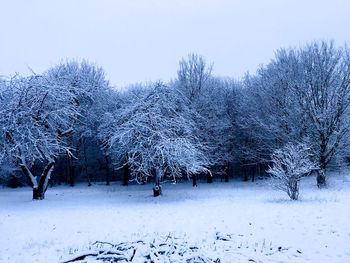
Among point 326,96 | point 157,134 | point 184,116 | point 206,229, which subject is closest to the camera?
point 206,229

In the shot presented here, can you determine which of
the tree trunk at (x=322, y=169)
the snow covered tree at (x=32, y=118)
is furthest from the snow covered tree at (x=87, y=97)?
the tree trunk at (x=322, y=169)

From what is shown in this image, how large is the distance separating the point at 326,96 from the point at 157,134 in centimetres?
1495

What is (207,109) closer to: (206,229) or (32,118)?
(32,118)

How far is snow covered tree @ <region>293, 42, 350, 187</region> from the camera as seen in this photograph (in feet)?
89.9

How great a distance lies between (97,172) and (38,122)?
2393 cm

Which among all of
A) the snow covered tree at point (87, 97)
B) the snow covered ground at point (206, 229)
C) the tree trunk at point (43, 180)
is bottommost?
the snow covered ground at point (206, 229)

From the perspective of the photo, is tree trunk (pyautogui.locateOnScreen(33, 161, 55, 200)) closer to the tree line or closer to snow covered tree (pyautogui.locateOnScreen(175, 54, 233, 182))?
the tree line

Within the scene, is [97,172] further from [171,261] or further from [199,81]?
[171,261]

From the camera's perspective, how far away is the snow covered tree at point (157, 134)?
75.4 feet

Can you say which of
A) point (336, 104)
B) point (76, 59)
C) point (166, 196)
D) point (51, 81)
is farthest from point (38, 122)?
point (336, 104)

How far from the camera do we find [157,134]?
23516 mm

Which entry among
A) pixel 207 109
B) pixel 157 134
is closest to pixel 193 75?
pixel 207 109

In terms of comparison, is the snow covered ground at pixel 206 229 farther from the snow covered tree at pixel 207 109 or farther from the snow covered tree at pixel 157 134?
the snow covered tree at pixel 207 109

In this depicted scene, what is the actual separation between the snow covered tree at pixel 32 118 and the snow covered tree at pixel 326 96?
64.3 ft
